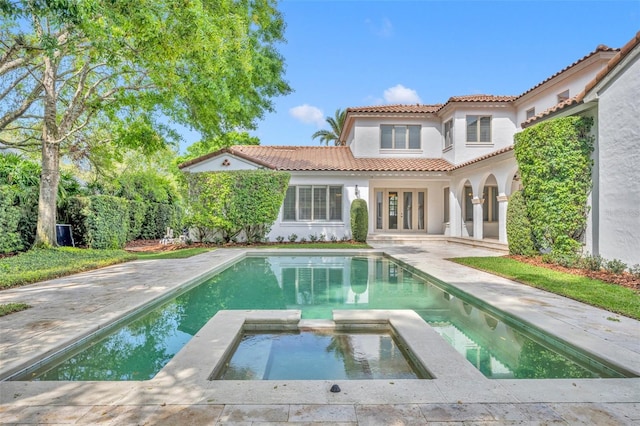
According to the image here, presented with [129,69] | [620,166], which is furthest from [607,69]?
[129,69]

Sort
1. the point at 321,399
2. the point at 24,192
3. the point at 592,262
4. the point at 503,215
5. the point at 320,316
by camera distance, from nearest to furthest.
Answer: the point at 321,399
the point at 320,316
the point at 592,262
the point at 24,192
the point at 503,215

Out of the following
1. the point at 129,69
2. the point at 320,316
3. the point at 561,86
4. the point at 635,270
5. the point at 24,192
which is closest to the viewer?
the point at 320,316

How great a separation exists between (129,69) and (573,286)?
1354cm

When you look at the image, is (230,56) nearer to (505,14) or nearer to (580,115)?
(580,115)

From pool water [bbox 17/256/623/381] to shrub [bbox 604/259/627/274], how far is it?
435 centimetres

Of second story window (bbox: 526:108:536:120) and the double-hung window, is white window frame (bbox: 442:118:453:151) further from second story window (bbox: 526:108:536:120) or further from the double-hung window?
the double-hung window

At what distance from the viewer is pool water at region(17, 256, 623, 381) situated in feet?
12.9

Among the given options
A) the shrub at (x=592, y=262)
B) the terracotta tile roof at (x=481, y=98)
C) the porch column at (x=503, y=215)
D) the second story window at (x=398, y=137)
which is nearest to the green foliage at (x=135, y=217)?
the second story window at (x=398, y=137)

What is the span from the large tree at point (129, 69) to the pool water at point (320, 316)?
542cm

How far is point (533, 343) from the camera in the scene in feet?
15.4

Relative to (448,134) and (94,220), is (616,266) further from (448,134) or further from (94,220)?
(94,220)

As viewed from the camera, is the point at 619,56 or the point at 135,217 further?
the point at 135,217

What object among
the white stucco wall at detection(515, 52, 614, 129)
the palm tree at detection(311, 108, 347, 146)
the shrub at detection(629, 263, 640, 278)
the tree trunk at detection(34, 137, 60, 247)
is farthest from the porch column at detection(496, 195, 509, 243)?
the palm tree at detection(311, 108, 347, 146)

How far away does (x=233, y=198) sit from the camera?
1725cm
